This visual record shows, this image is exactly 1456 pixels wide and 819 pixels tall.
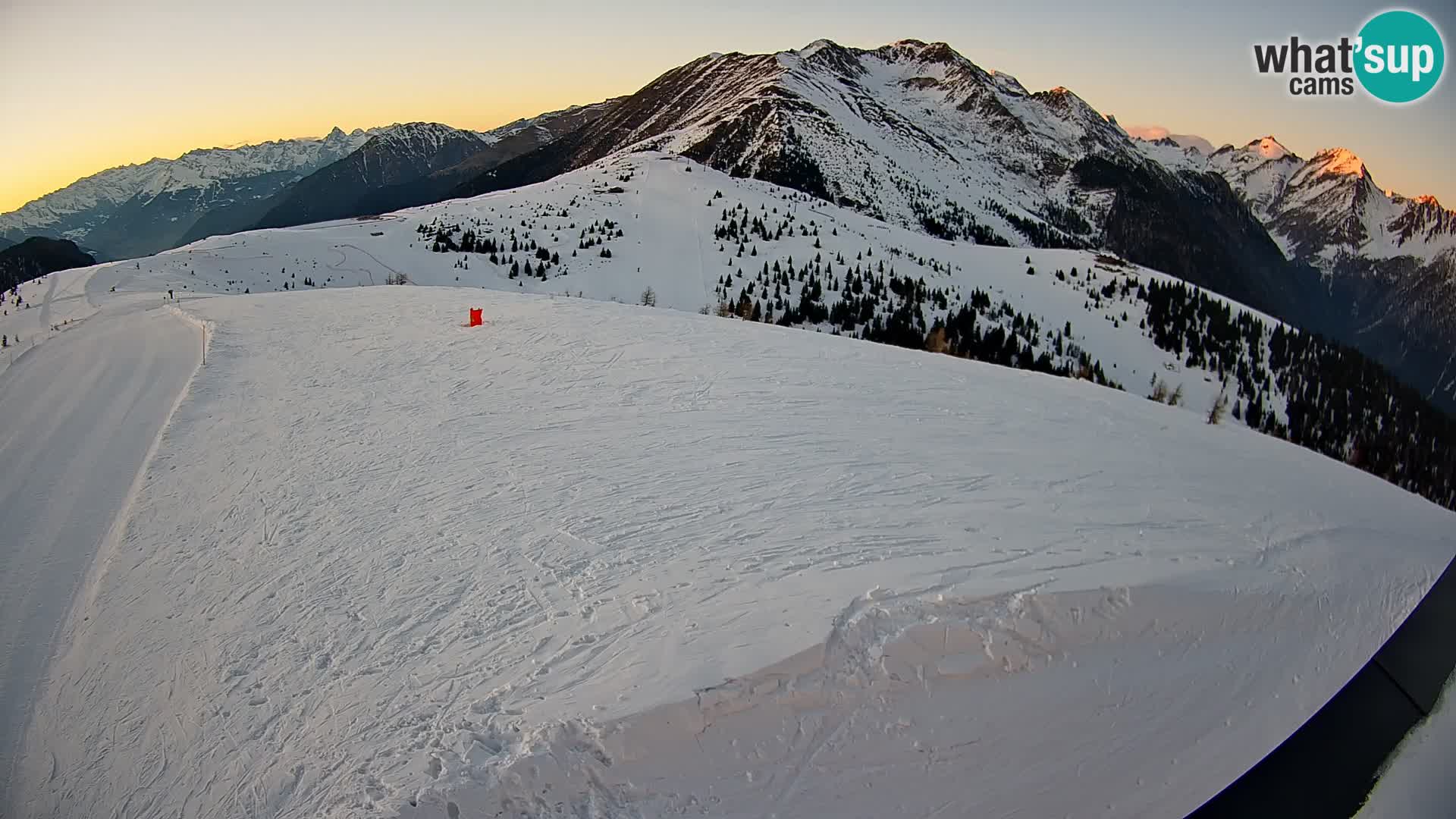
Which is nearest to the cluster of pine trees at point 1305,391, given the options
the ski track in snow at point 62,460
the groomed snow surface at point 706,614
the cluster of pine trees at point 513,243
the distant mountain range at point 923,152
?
the groomed snow surface at point 706,614

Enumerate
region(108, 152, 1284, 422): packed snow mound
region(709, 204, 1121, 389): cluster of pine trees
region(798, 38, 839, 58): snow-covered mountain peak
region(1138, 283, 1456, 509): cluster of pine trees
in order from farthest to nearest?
region(798, 38, 839, 58): snow-covered mountain peak < region(1138, 283, 1456, 509): cluster of pine trees < region(108, 152, 1284, 422): packed snow mound < region(709, 204, 1121, 389): cluster of pine trees

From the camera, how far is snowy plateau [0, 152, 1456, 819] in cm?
365

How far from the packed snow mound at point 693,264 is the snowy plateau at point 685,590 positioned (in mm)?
13269

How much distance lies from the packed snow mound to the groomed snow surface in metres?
14.8

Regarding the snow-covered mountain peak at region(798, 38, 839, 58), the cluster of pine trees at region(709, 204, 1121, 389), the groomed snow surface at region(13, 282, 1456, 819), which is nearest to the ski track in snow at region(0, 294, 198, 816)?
the groomed snow surface at region(13, 282, 1456, 819)

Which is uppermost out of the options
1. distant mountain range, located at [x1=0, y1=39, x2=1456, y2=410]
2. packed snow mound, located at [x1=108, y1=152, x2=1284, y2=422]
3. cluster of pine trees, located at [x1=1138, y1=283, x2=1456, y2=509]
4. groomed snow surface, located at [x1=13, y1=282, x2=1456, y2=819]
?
distant mountain range, located at [x1=0, y1=39, x2=1456, y2=410]

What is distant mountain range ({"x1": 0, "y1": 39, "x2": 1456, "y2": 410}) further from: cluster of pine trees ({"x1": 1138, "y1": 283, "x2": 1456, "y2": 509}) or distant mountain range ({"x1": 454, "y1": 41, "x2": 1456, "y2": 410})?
cluster of pine trees ({"x1": 1138, "y1": 283, "x2": 1456, "y2": 509})

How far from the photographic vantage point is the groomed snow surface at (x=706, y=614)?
3.62 metres

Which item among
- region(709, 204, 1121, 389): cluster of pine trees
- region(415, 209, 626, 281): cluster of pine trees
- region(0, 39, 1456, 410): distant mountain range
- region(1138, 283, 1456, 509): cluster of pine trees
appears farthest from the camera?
region(0, 39, 1456, 410): distant mountain range

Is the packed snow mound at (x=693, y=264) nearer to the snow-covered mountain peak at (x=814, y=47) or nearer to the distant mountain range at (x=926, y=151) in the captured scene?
the distant mountain range at (x=926, y=151)

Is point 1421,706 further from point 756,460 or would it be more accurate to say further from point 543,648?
point 543,648

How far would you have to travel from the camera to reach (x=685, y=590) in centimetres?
451

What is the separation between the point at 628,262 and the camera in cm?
2584

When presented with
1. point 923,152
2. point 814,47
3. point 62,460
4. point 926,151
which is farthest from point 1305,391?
point 814,47
